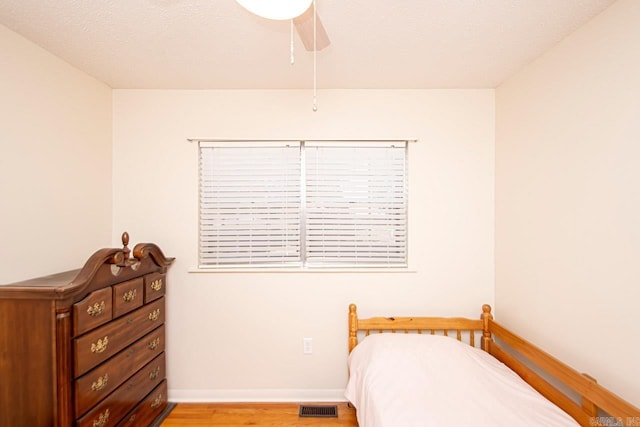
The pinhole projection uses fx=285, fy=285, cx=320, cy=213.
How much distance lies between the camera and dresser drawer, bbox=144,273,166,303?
204 cm

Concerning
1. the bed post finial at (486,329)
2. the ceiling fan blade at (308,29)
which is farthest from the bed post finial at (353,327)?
the ceiling fan blade at (308,29)

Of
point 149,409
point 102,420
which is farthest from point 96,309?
point 149,409

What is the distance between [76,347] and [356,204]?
1.99 meters

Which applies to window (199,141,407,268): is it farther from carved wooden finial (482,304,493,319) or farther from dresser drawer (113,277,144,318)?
carved wooden finial (482,304,493,319)

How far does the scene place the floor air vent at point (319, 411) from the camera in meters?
2.21

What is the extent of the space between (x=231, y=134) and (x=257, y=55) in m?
0.72

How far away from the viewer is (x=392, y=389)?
5.27 ft

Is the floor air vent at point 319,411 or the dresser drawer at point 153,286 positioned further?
the floor air vent at point 319,411

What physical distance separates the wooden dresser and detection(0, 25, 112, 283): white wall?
238 mm

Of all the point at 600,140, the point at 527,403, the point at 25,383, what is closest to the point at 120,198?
the point at 25,383

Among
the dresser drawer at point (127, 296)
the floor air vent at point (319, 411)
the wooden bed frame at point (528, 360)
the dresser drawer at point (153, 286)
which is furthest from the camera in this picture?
the floor air vent at point (319, 411)

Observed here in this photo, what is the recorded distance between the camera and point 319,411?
2250 mm

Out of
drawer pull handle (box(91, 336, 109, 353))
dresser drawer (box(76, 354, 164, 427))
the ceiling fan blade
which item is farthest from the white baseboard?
the ceiling fan blade

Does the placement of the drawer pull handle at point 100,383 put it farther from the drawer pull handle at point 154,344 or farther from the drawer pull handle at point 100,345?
the drawer pull handle at point 154,344
